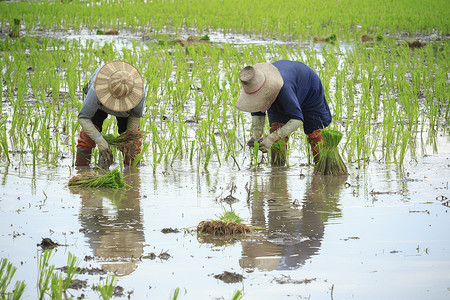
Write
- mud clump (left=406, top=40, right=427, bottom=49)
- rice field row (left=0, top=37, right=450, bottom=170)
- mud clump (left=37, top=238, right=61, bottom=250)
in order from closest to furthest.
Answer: mud clump (left=37, top=238, right=61, bottom=250) < rice field row (left=0, top=37, right=450, bottom=170) < mud clump (left=406, top=40, right=427, bottom=49)

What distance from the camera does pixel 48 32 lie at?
11641 mm

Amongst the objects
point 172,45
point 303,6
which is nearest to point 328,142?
point 172,45

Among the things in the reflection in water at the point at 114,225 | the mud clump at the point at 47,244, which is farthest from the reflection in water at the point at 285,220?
the mud clump at the point at 47,244

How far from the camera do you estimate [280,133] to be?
4168 millimetres

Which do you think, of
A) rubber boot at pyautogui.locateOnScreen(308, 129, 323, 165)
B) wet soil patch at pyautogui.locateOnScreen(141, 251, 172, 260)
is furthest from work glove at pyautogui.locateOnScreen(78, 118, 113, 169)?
wet soil patch at pyautogui.locateOnScreen(141, 251, 172, 260)

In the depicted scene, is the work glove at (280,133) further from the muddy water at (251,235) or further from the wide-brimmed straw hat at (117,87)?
the wide-brimmed straw hat at (117,87)

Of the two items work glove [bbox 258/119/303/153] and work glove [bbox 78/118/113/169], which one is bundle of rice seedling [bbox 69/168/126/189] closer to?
work glove [bbox 78/118/113/169]

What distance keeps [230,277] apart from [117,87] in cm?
199

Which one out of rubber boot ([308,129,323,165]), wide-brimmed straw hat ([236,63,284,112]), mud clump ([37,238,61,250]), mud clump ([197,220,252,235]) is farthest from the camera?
rubber boot ([308,129,323,165])

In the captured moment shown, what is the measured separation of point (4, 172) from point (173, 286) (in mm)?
2366

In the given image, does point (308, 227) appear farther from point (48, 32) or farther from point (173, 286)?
point (48, 32)

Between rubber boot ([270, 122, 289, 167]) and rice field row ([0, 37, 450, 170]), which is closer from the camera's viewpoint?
rubber boot ([270, 122, 289, 167])

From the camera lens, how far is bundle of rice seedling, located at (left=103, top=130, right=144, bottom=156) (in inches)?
178

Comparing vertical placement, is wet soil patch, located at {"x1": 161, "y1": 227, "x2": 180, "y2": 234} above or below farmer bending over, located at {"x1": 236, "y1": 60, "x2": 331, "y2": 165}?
below
